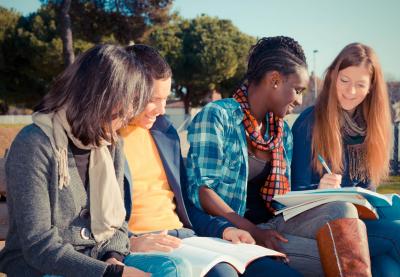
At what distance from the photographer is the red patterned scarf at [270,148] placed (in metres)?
2.86

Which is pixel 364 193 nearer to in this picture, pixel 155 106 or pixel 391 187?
pixel 155 106

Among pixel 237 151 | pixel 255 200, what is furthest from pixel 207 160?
pixel 255 200

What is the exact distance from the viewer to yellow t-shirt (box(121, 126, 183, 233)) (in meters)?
2.41

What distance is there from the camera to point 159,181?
2.54 meters

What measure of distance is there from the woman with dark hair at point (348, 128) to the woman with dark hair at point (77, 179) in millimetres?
1359

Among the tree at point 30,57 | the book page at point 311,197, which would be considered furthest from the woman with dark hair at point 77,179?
the tree at point 30,57

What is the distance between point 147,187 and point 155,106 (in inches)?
16.1

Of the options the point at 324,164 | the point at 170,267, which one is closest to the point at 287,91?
the point at 324,164

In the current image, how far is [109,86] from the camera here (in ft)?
6.36

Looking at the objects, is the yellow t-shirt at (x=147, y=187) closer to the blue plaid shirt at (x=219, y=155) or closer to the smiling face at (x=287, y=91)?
the blue plaid shirt at (x=219, y=155)

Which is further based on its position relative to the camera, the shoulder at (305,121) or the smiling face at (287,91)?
the shoulder at (305,121)

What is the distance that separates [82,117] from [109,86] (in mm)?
158

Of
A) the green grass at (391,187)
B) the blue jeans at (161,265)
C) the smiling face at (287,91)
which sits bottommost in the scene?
the green grass at (391,187)

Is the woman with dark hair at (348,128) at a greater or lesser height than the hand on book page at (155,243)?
greater
